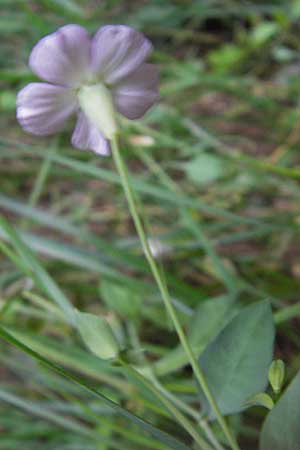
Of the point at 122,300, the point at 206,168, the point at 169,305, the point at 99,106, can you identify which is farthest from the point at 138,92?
the point at 206,168

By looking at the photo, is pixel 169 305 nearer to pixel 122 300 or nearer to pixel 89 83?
pixel 89 83

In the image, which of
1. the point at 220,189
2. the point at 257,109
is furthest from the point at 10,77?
the point at 257,109

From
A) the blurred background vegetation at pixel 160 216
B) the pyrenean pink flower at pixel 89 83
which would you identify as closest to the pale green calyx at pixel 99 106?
the pyrenean pink flower at pixel 89 83

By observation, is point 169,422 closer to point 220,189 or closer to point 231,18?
point 220,189

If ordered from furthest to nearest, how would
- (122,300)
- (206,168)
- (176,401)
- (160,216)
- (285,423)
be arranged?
(160,216)
(206,168)
(122,300)
(176,401)
(285,423)

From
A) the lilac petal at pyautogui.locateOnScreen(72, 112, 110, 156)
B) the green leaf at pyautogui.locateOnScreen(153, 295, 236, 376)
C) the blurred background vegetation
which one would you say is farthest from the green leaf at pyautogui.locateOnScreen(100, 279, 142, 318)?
the lilac petal at pyautogui.locateOnScreen(72, 112, 110, 156)

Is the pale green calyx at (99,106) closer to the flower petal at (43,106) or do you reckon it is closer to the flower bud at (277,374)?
the flower petal at (43,106)
